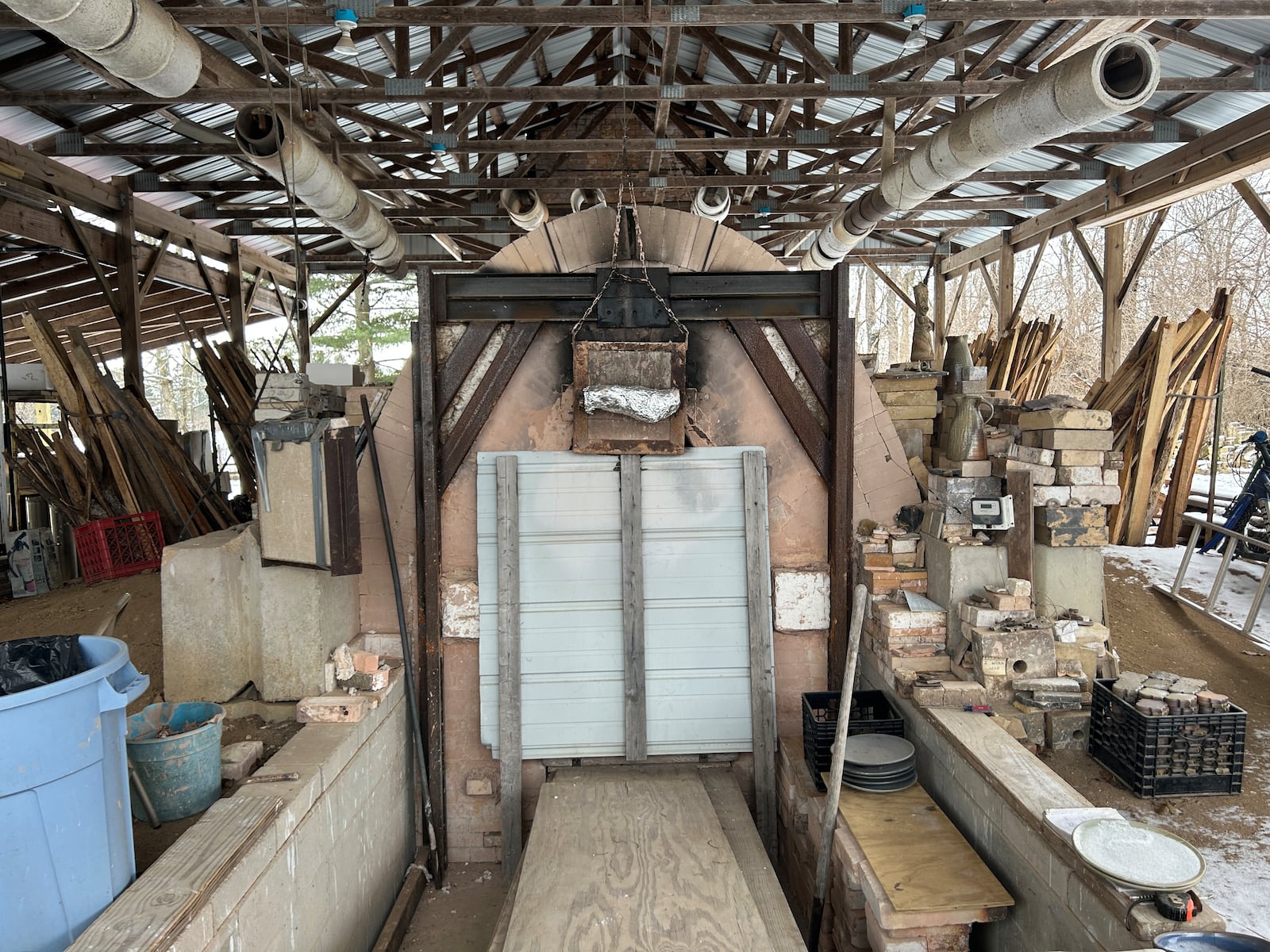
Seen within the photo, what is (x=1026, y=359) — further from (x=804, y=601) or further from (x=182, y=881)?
(x=182, y=881)

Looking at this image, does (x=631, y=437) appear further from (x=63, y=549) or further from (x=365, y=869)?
(x=63, y=549)

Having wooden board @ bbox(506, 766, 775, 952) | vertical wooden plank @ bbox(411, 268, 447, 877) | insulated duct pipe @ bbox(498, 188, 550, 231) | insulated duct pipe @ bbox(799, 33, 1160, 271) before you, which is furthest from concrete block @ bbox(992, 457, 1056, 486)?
insulated duct pipe @ bbox(498, 188, 550, 231)

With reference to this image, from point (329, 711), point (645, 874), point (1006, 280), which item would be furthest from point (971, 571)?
point (1006, 280)

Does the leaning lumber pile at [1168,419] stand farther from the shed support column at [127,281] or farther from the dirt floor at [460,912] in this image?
the shed support column at [127,281]

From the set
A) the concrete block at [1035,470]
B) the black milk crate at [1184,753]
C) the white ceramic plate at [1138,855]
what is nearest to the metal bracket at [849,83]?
the concrete block at [1035,470]

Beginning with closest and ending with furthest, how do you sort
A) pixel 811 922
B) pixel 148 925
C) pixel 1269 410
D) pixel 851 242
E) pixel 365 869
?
pixel 148 925 < pixel 811 922 < pixel 365 869 < pixel 851 242 < pixel 1269 410

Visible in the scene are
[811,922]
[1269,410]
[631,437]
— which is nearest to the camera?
[811,922]

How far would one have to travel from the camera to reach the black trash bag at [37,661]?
271 cm

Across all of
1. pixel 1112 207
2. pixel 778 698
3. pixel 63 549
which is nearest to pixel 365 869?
pixel 778 698

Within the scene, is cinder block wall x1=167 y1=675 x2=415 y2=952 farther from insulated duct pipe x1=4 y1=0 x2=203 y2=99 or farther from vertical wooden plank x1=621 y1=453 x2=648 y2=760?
insulated duct pipe x1=4 y1=0 x2=203 y2=99

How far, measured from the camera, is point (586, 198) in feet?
35.7

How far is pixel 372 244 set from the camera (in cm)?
765

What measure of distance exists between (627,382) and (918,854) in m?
2.88

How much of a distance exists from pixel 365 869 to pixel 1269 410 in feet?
58.1
